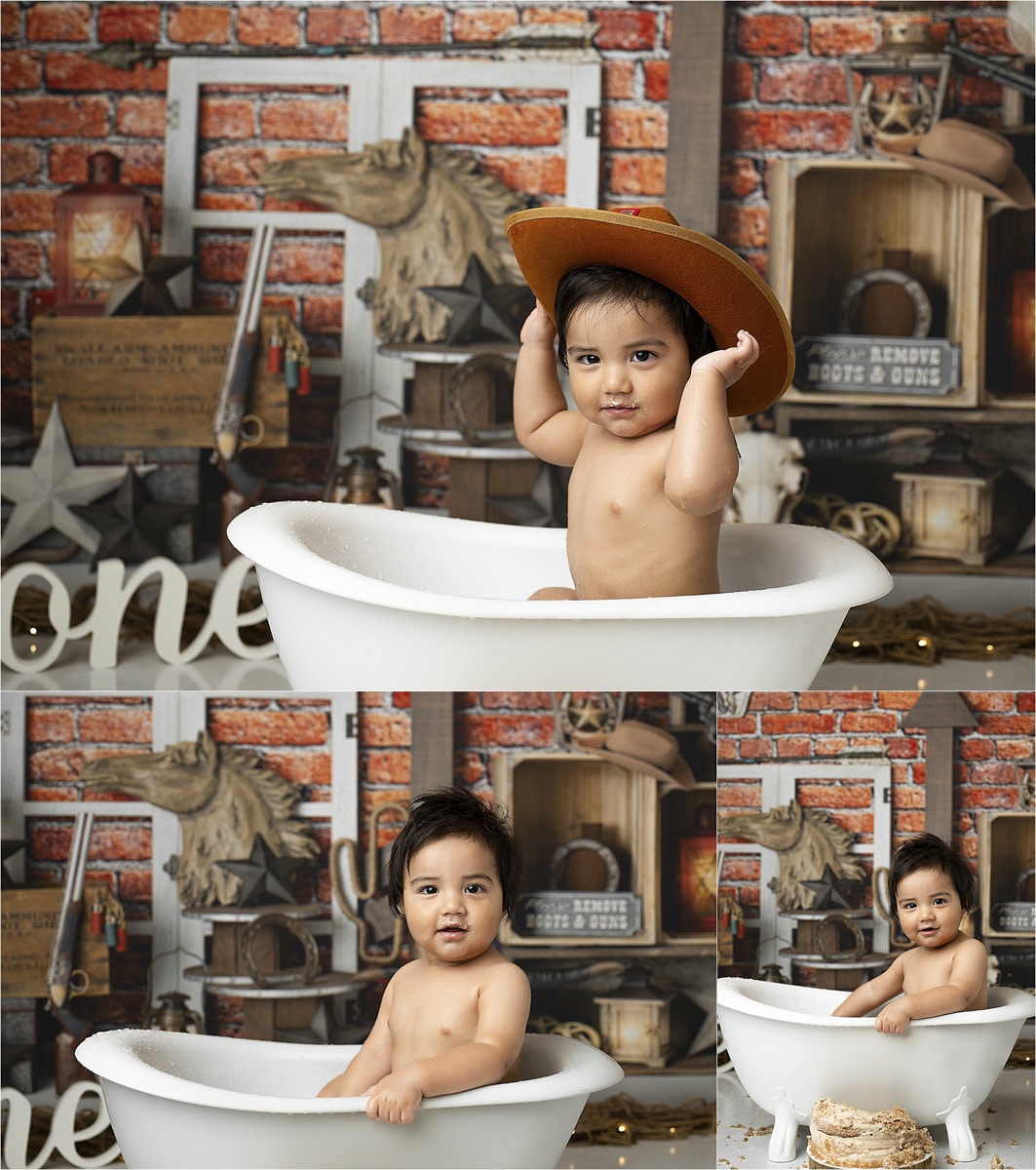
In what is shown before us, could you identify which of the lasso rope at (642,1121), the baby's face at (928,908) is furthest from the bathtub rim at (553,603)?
the lasso rope at (642,1121)

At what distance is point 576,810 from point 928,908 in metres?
0.35

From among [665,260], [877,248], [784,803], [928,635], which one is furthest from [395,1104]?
[877,248]

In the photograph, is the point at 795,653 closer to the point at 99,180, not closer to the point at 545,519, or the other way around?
the point at 545,519

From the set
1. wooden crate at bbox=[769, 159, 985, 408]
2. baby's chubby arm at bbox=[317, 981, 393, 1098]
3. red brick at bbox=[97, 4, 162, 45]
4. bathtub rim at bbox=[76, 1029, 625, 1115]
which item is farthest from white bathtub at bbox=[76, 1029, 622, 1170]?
red brick at bbox=[97, 4, 162, 45]

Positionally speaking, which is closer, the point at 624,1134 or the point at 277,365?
the point at 624,1134

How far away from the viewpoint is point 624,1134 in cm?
144

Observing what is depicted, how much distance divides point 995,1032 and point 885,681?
0.34 metres

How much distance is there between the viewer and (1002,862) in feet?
4.36

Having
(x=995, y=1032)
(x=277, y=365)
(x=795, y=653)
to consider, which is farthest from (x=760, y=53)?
(x=995, y=1032)

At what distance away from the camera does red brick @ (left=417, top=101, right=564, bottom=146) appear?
6.05ft

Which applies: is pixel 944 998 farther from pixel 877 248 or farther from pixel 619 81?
pixel 619 81

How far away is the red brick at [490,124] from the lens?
1.84 m

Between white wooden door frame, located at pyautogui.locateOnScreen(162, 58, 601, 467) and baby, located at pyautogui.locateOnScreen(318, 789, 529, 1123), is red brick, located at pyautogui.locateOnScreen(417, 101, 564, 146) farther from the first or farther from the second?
baby, located at pyautogui.locateOnScreen(318, 789, 529, 1123)

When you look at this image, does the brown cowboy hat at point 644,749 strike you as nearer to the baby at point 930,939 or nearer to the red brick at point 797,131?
the baby at point 930,939
